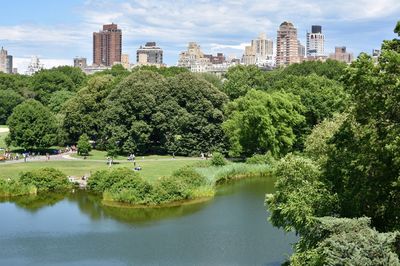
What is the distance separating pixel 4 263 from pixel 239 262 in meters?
9.86

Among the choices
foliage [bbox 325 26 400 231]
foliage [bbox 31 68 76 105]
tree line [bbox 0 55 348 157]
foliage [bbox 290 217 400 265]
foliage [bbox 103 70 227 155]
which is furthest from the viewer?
foliage [bbox 31 68 76 105]

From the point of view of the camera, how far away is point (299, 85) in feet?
194

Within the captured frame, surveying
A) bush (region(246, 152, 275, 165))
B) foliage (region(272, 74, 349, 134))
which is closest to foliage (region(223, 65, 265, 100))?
foliage (region(272, 74, 349, 134))

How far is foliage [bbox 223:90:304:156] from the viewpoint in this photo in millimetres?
49438

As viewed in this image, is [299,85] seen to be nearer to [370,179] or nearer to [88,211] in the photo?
[88,211]

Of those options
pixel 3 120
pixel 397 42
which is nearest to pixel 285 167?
pixel 397 42

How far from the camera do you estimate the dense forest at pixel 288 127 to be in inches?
663

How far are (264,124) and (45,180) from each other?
1912 centimetres

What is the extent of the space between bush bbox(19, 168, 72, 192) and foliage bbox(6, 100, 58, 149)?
46.5 ft

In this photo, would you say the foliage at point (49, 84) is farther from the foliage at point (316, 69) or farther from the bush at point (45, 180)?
the bush at point (45, 180)

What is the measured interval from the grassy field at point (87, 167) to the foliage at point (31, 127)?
18.0 feet

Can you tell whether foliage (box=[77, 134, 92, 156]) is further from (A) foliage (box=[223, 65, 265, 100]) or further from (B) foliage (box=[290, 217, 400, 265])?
(B) foliage (box=[290, 217, 400, 265])

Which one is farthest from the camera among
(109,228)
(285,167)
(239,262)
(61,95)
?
(61,95)

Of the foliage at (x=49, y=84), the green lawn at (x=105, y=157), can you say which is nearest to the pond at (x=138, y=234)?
the green lawn at (x=105, y=157)
